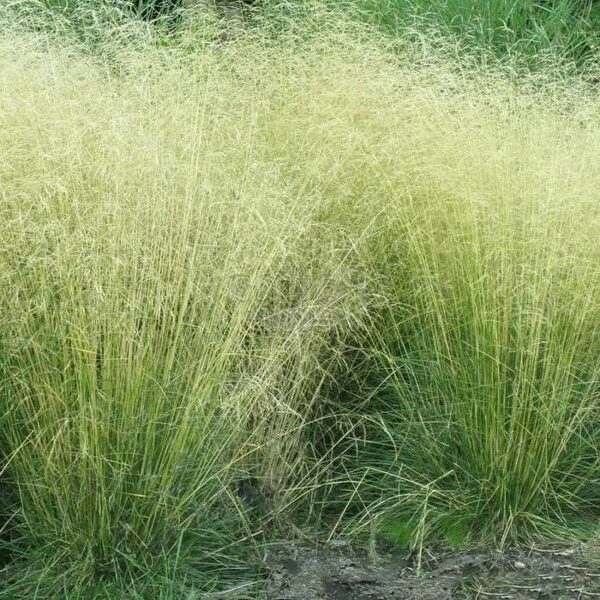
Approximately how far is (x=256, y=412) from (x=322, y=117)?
1.46m

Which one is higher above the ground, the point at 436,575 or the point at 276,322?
the point at 276,322

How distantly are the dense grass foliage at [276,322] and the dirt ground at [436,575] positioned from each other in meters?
0.11

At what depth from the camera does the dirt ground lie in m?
3.45

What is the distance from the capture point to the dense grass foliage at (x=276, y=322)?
324 centimetres

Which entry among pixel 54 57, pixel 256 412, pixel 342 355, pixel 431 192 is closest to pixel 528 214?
pixel 431 192

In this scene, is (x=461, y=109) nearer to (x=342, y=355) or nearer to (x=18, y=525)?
(x=342, y=355)

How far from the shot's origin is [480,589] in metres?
3.47

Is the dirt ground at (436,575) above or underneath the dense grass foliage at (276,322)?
underneath

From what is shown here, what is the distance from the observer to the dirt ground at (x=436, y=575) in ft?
11.3

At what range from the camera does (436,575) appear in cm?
354

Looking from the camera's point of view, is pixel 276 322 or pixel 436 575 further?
pixel 276 322

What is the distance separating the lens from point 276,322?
383cm

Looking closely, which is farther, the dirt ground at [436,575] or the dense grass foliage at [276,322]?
the dirt ground at [436,575]

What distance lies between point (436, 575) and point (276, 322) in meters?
0.97
